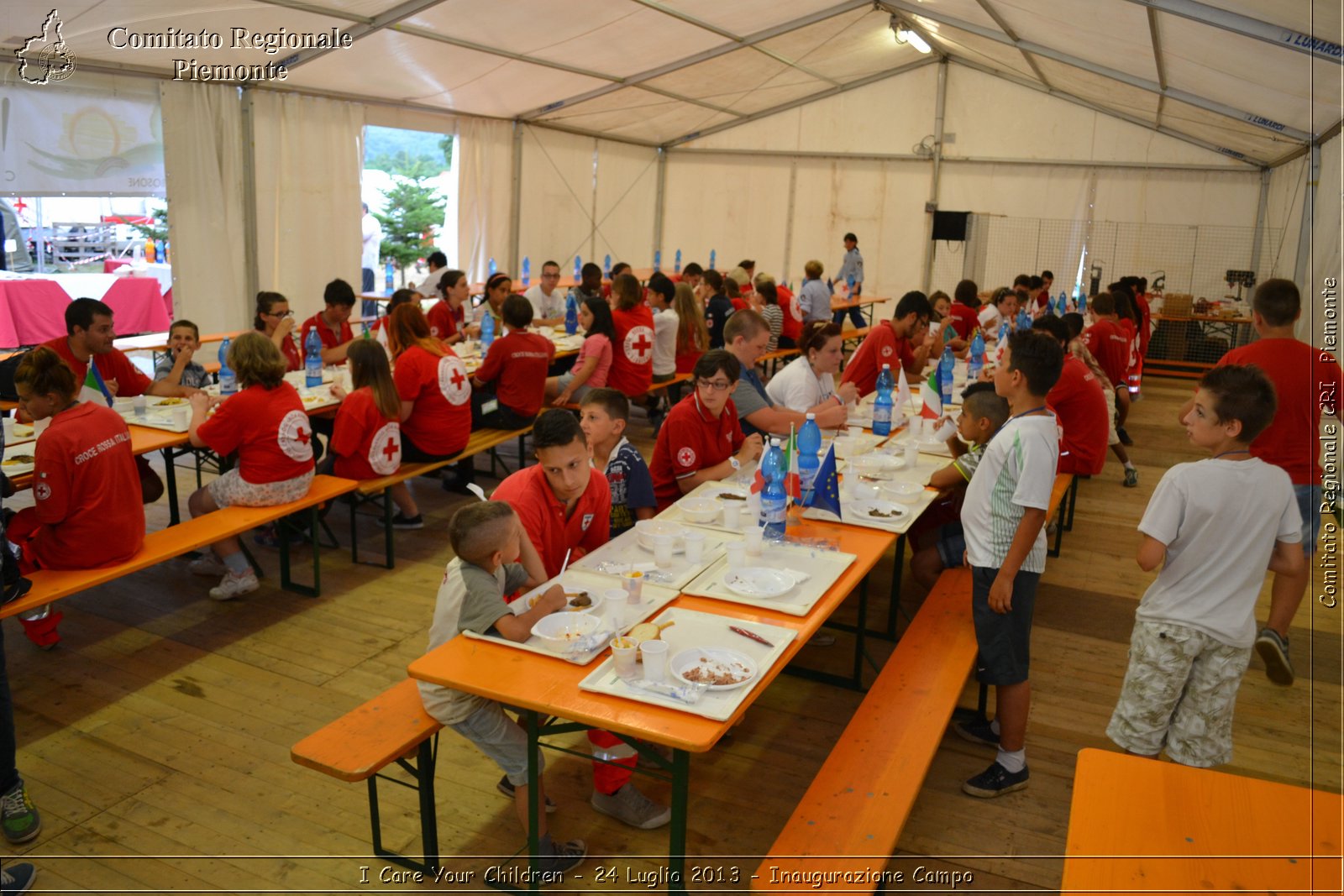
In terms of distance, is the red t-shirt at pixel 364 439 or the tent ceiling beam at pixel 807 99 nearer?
the red t-shirt at pixel 364 439

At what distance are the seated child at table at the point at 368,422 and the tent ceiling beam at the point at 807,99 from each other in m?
12.7

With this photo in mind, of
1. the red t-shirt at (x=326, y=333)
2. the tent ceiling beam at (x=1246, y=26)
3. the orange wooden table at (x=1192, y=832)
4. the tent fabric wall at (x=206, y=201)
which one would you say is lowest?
the orange wooden table at (x=1192, y=832)

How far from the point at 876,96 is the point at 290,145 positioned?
9800mm

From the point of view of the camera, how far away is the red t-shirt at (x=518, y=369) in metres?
6.21

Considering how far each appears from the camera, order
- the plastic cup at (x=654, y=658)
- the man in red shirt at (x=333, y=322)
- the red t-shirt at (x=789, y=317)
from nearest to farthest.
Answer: the plastic cup at (x=654, y=658), the man in red shirt at (x=333, y=322), the red t-shirt at (x=789, y=317)

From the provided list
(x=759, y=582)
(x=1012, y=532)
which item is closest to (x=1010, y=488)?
(x=1012, y=532)

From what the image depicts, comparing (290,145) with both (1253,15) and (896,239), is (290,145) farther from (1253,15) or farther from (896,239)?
(896,239)

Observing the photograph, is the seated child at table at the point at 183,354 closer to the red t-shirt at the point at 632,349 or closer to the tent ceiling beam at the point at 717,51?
the red t-shirt at the point at 632,349

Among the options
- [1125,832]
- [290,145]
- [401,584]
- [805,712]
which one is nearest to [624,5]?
[290,145]

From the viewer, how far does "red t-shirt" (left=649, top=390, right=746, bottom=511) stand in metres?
4.09

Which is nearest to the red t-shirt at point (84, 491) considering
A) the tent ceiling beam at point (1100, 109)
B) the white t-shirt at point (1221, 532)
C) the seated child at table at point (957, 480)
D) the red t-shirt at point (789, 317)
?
Result: the seated child at table at point (957, 480)

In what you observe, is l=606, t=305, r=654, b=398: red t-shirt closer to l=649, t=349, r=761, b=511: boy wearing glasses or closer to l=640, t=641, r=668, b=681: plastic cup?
l=649, t=349, r=761, b=511: boy wearing glasses

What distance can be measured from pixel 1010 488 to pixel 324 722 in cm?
264

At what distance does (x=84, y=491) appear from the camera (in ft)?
11.9
